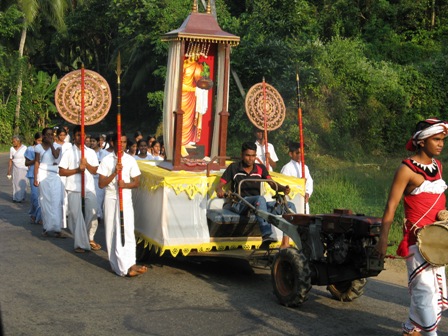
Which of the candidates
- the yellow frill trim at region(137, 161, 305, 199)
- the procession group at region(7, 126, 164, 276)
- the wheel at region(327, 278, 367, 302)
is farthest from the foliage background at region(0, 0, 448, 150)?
the wheel at region(327, 278, 367, 302)

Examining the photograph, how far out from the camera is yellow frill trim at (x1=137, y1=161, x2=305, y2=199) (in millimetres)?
9305

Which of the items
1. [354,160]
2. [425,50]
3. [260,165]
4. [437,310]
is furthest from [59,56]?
[437,310]

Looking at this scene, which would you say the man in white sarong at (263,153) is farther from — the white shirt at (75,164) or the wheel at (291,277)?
the wheel at (291,277)

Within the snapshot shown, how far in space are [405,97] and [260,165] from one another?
15.6m

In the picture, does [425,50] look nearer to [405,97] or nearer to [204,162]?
[405,97]

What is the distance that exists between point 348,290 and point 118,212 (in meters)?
3.16

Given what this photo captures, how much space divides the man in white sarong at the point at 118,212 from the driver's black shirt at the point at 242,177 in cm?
119

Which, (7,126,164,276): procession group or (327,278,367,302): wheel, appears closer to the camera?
(327,278,367,302): wheel

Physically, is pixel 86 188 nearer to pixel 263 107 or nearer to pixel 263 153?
pixel 263 153

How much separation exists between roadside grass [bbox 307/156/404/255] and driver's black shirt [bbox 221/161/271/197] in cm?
256

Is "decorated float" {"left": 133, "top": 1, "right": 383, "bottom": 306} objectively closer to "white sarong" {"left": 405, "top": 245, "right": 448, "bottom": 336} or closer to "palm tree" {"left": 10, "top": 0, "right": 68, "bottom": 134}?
"white sarong" {"left": 405, "top": 245, "right": 448, "bottom": 336}

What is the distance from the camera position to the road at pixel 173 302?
281 inches

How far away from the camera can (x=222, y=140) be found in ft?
38.4

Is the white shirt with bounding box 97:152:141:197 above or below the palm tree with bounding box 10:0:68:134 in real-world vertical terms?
below
